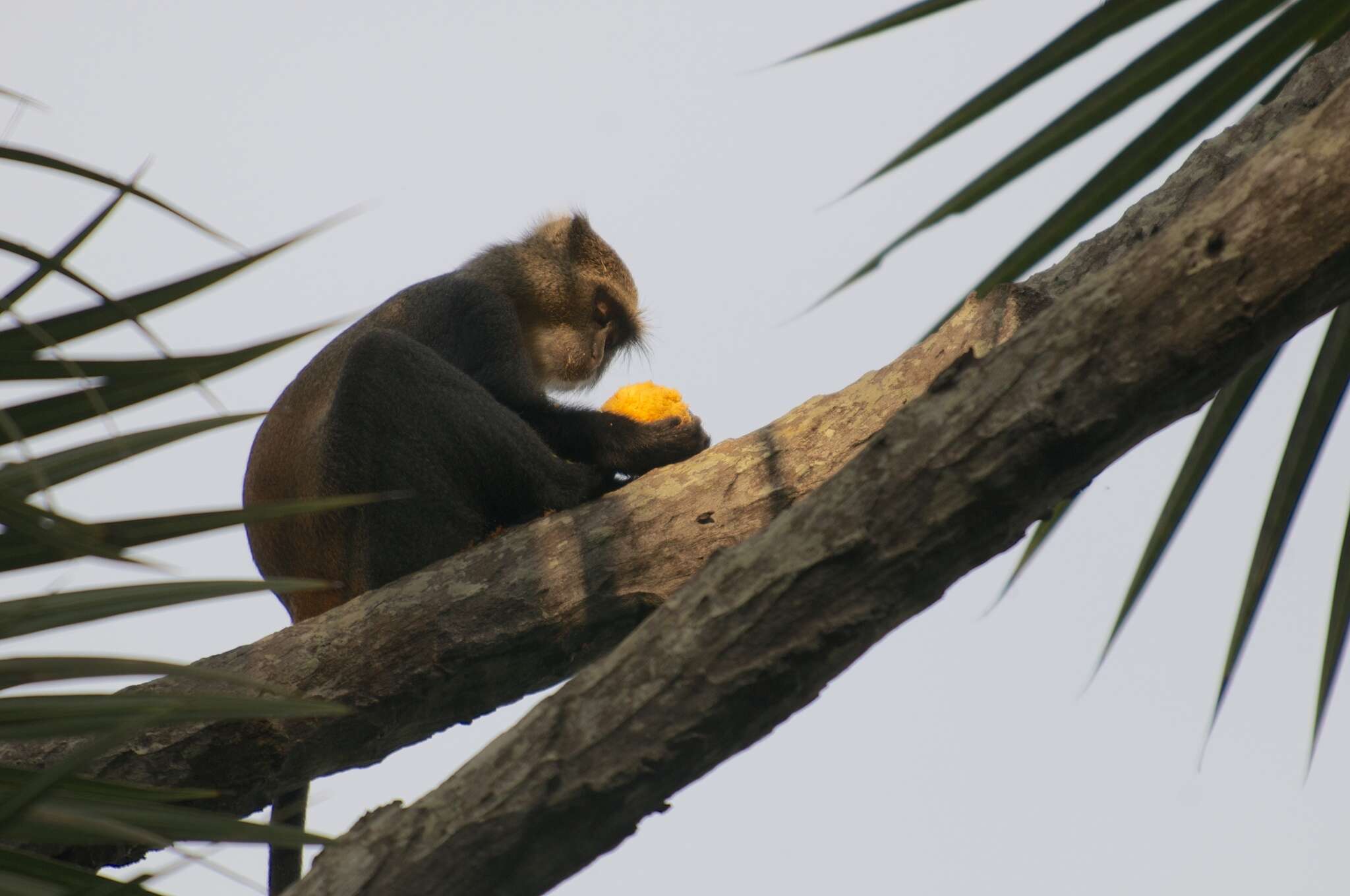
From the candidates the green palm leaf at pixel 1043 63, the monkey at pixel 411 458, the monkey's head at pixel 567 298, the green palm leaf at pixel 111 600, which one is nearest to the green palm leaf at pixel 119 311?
the green palm leaf at pixel 111 600

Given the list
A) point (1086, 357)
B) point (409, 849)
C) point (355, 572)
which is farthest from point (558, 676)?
point (1086, 357)

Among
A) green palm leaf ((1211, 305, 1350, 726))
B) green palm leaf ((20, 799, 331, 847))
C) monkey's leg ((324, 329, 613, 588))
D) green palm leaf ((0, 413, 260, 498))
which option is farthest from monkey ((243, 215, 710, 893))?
green palm leaf ((0, 413, 260, 498))

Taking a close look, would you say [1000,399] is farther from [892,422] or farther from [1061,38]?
[1061,38]

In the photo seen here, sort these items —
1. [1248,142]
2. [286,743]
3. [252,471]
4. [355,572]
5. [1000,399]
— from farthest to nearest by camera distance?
[252,471] < [355,572] < [1248,142] < [286,743] < [1000,399]

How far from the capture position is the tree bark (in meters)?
3.96

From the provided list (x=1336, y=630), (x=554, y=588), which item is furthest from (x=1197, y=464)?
(x=554, y=588)

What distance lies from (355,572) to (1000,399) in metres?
3.44

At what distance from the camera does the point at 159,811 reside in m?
2.28

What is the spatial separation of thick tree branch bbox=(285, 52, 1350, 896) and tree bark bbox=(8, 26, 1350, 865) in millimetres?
1369

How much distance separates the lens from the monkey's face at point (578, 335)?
729 cm

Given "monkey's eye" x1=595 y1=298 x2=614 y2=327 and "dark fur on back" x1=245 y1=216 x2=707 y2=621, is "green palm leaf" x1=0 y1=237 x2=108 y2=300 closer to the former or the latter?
"dark fur on back" x1=245 y1=216 x2=707 y2=621

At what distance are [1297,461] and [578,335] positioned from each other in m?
4.30

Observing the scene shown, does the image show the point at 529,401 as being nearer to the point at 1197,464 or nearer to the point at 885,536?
the point at 1197,464

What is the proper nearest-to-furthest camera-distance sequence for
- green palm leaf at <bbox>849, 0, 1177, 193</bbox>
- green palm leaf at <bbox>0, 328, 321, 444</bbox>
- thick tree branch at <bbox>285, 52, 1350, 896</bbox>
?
1. thick tree branch at <bbox>285, 52, 1350, 896</bbox>
2. green palm leaf at <bbox>0, 328, 321, 444</bbox>
3. green palm leaf at <bbox>849, 0, 1177, 193</bbox>
